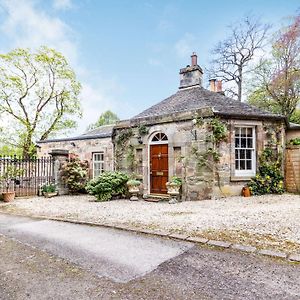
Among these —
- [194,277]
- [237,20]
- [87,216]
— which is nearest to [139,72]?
[237,20]

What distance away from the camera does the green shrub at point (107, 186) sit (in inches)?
403

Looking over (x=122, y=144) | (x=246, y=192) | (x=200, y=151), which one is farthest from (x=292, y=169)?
(x=122, y=144)

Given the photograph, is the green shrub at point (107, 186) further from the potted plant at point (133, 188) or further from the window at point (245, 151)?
the window at point (245, 151)

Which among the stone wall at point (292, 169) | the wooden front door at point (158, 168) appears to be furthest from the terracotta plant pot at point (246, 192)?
the wooden front door at point (158, 168)

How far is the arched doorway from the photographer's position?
1041cm

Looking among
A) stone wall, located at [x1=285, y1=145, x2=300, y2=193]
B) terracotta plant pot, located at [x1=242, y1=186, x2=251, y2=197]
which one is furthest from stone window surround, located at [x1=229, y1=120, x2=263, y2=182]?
stone wall, located at [x1=285, y1=145, x2=300, y2=193]

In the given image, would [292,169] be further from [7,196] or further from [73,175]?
[7,196]

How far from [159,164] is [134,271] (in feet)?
24.1

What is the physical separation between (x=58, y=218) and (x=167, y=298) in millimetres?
4890

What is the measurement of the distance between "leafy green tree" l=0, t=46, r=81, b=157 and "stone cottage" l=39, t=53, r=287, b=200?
13.4 meters

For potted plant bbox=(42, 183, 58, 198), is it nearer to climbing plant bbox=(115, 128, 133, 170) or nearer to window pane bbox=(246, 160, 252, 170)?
climbing plant bbox=(115, 128, 133, 170)

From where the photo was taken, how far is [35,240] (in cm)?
489

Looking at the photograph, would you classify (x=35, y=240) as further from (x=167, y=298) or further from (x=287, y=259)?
(x=287, y=259)

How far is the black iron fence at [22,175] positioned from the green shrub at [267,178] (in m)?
9.72
